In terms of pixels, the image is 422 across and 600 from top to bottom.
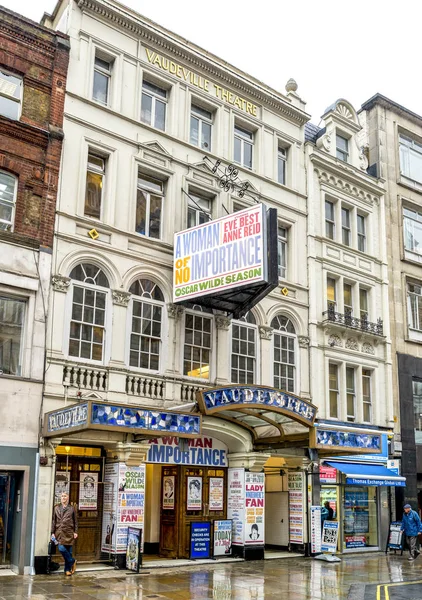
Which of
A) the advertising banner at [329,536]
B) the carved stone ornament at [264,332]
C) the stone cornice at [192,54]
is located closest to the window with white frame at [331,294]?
the carved stone ornament at [264,332]

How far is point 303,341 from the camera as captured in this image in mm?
22781

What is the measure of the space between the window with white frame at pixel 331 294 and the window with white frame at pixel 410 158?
724 centimetres

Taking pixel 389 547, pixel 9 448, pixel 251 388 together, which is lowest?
pixel 389 547

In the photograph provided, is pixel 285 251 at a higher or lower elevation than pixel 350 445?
higher

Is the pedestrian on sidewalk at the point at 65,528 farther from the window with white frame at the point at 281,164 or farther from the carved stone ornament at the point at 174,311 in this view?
the window with white frame at the point at 281,164

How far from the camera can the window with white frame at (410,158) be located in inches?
1145

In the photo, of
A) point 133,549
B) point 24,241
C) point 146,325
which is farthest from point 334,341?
point 24,241

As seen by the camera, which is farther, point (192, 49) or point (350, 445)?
point (192, 49)

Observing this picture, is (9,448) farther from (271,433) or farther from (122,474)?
(271,433)

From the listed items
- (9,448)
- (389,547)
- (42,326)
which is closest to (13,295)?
(42,326)

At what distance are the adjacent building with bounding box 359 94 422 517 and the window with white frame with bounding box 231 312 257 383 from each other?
717 centimetres

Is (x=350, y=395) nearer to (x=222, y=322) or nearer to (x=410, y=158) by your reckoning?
(x=222, y=322)

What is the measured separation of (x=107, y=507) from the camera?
56.0ft

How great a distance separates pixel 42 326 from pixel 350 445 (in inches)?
369
